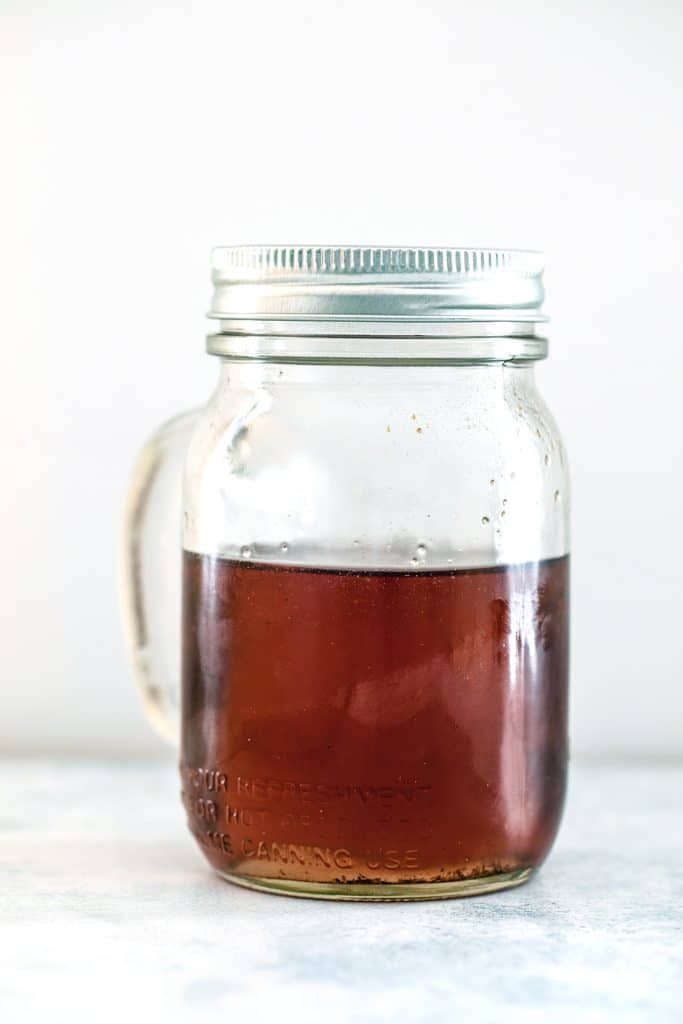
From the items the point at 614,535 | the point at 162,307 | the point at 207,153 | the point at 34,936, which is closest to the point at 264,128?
→ the point at 207,153

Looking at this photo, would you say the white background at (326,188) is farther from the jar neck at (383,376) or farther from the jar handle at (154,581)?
the jar neck at (383,376)

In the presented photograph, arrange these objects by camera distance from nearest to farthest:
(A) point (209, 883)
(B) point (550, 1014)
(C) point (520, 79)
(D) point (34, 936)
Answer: (B) point (550, 1014), (D) point (34, 936), (A) point (209, 883), (C) point (520, 79)

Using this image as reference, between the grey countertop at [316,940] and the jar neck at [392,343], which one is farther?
the jar neck at [392,343]

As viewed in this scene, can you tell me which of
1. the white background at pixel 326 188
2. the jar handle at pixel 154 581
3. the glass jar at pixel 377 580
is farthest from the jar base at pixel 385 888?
the white background at pixel 326 188

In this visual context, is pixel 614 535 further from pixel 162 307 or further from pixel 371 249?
pixel 371 249

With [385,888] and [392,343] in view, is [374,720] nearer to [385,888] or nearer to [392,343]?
[385,888]

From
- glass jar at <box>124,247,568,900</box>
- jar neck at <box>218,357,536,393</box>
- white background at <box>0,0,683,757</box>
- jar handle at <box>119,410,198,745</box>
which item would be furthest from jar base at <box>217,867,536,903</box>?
white background at <box>0,0,683,757</box>
